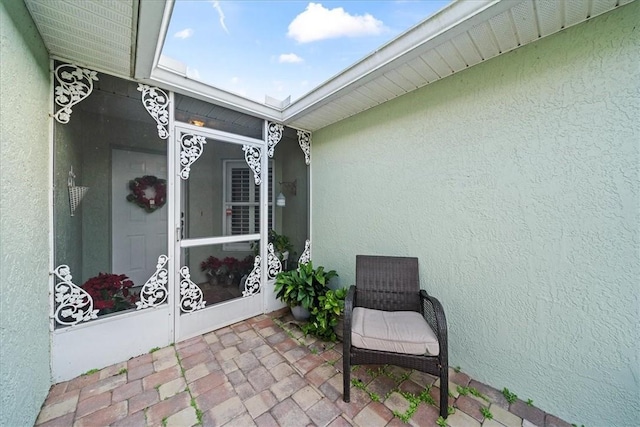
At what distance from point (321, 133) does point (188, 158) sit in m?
1.86

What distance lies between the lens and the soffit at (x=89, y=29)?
1410mm

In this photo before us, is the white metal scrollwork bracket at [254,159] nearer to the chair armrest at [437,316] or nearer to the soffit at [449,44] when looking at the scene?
the soffit at [449,44]

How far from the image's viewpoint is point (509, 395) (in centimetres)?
176

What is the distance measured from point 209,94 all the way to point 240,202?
4.21 feet

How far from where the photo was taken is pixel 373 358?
1709 millimetres

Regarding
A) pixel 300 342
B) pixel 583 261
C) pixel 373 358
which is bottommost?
pixel 300 342

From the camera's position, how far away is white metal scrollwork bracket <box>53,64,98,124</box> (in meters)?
1.88

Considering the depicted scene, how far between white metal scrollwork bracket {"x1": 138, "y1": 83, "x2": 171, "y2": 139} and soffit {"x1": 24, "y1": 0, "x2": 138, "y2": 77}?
274 mm

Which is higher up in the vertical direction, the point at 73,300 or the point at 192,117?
the point at 192,117

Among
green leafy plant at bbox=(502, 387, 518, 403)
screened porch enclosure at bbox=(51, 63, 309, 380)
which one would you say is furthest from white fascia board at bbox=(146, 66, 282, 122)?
green leafy plant at bbox=(502, 387, 518, 403)

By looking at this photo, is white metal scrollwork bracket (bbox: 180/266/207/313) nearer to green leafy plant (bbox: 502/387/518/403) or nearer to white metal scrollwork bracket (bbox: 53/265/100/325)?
white metal scrollwork bracket (bbox: 53/265/100/325)

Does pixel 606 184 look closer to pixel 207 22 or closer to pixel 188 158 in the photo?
pixel 188 158

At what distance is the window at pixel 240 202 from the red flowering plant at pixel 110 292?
101cm

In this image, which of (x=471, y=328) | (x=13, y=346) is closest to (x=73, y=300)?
(x=13, y=346)
